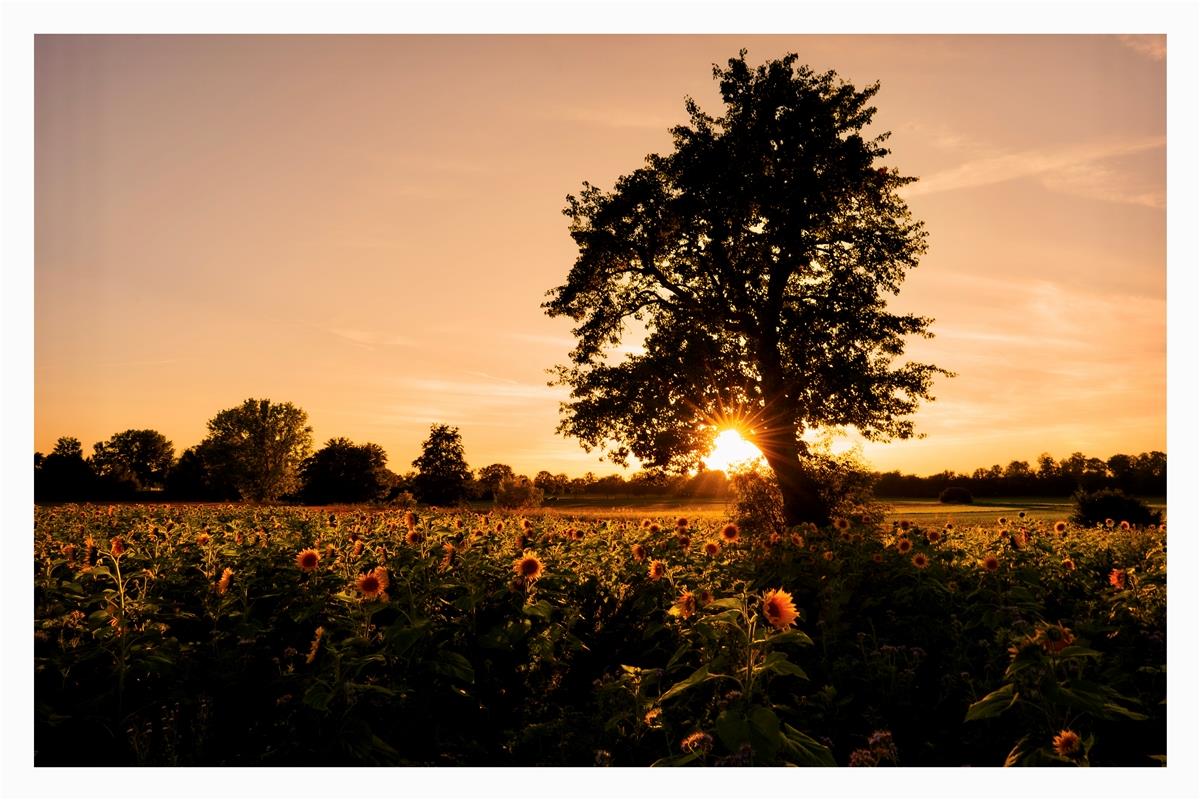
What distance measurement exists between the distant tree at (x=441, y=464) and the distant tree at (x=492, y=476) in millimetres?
6032

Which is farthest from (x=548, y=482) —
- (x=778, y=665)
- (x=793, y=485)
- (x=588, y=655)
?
(x=778, y=665)

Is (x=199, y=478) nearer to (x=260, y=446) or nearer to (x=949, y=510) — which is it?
(x=260, y=446)

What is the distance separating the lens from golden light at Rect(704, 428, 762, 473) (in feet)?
56.8

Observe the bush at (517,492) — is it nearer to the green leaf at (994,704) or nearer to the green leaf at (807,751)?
the green leaf at (994,704)

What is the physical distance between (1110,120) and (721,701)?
5.97 m

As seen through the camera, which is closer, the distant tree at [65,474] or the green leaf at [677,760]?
the green leaf at [677,760]

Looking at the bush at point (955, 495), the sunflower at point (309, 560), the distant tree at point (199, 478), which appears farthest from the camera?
the distant tree at point (199, 478)

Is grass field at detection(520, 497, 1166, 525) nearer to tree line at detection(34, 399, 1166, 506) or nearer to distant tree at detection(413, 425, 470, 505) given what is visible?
tree line at detection(34, 399, 1166, 506)

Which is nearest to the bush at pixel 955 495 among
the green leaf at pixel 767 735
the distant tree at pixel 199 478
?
the green leaf at pixel 767 735

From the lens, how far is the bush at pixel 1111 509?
16.7 m

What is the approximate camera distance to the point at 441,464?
201 ft

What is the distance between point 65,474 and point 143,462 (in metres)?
33.5

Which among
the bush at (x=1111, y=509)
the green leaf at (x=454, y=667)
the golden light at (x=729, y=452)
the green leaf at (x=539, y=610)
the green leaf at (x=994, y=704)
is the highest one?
the golden light at (x=729, y=452)

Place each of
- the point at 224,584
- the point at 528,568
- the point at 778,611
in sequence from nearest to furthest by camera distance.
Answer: the point at 778,611 → the point at 224,584 → the point at 528,568
